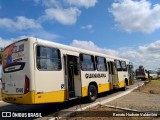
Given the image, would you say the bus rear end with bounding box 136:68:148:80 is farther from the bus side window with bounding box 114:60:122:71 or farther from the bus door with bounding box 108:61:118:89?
the bus door with bounding box 108:61:118:89

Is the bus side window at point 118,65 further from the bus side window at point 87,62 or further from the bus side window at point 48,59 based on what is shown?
the bus side window at point 48,59

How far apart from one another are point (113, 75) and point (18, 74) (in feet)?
31.2

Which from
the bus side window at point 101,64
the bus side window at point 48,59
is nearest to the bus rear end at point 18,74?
the bus side window at point 48,59

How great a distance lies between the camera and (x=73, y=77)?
38.6 feet

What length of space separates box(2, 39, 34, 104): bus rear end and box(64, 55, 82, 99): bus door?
2539 mm

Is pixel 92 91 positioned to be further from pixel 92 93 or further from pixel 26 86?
pixel 26 86

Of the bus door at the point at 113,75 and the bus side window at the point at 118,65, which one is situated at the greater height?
the bus side window at the point at 118,65

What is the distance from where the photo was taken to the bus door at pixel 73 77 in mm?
11211

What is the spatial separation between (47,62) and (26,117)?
2.45m

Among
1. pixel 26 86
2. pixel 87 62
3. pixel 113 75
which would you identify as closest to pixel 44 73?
pixel 26 86

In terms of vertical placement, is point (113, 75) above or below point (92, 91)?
above

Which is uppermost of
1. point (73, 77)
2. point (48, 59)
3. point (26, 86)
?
point (48, 59)

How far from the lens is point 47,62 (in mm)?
9547

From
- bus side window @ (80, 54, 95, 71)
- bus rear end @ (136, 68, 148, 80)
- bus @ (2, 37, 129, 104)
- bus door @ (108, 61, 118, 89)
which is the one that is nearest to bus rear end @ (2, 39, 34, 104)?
bus @ (2, 37, 129, 104)
